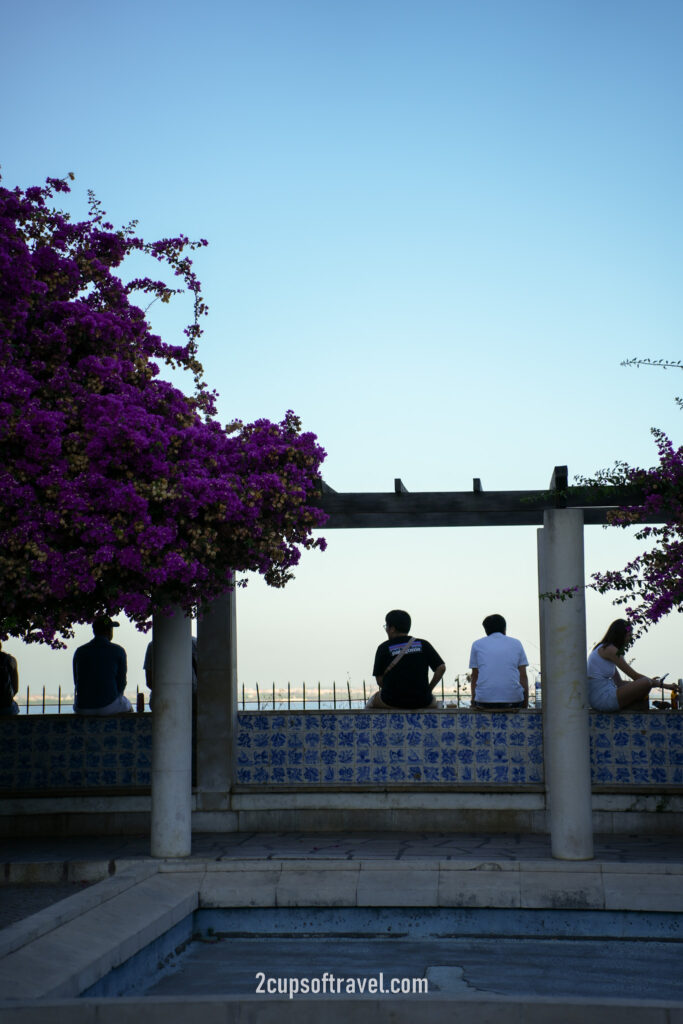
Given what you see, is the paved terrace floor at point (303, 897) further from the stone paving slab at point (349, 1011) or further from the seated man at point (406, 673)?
the seated man at point (406, 673)

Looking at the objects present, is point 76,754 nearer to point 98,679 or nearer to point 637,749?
point 98,679

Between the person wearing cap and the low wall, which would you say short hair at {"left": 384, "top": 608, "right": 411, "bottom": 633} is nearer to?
the low wall

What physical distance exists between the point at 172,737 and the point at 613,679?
417 centimetres

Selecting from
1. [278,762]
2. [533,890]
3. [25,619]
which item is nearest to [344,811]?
[278,762]

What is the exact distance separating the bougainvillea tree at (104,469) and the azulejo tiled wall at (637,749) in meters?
3.50

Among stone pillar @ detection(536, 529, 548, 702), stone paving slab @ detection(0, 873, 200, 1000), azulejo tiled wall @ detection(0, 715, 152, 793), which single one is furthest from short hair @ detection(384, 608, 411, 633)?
stone paving slab @ detection(0, 873, 200, 1000)

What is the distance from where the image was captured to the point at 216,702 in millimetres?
10773

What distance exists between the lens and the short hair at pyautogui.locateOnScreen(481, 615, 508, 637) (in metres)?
11.1

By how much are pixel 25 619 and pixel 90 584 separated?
78 cm

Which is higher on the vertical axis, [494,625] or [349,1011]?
[494,625]

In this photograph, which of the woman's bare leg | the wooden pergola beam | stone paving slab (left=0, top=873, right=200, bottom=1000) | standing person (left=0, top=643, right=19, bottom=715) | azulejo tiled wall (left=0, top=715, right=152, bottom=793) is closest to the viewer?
stone paving slab (left=0, top=873, right=200, bottom=1000)

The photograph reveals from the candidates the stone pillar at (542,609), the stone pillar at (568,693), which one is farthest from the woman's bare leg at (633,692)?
the stone pillar at (568,693)

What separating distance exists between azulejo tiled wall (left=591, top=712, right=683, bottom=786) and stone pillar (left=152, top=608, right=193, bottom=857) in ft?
12.5

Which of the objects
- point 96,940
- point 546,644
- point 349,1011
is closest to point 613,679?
point 546,644
